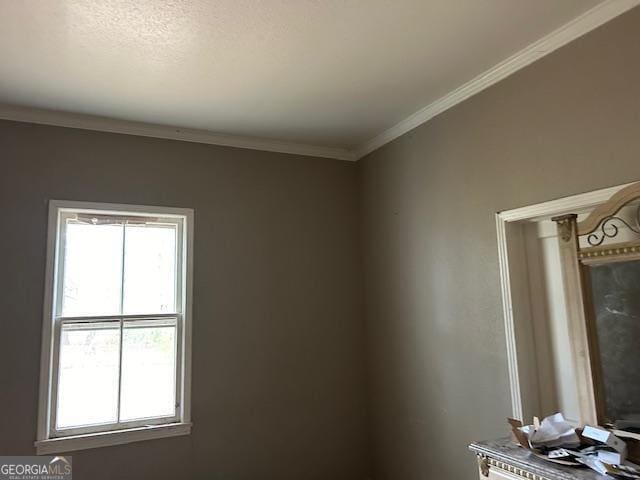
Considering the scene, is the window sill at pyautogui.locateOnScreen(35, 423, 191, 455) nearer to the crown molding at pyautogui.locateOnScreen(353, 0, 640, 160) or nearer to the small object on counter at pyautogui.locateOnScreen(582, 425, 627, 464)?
the small object on counter at pyautogui.locateOnScreen(582, 425, 627, 464)

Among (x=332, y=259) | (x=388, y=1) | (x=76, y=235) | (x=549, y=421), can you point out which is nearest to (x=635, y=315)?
(x=549, y=421)

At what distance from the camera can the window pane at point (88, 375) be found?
115 inches

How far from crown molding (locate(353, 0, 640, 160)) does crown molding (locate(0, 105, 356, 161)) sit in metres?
0.56

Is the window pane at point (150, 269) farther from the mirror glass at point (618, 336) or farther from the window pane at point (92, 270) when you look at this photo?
the mirror glass at point (618, 336)

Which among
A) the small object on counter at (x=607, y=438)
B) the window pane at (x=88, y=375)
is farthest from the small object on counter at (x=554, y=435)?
the window pane at (x=88, y=375)

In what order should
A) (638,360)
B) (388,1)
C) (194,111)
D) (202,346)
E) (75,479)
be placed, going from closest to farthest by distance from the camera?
1. (638,360)
2. (388,1)
3. (75,479)
4. (194,111)
5. (202,346)

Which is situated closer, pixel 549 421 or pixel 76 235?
pixel 549 421

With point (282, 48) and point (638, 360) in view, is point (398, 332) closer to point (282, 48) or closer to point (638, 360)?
point (638, 360)

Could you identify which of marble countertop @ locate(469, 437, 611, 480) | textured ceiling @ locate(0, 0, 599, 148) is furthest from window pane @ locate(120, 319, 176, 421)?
marble countertop @ locate(469, 437, 611, 480)

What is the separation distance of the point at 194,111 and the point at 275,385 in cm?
193

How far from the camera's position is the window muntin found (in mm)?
2945

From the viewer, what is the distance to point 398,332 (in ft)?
10.9

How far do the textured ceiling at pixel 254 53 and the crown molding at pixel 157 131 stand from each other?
8cm

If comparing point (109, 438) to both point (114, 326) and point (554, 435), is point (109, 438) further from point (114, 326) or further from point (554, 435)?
point (554, 435)
